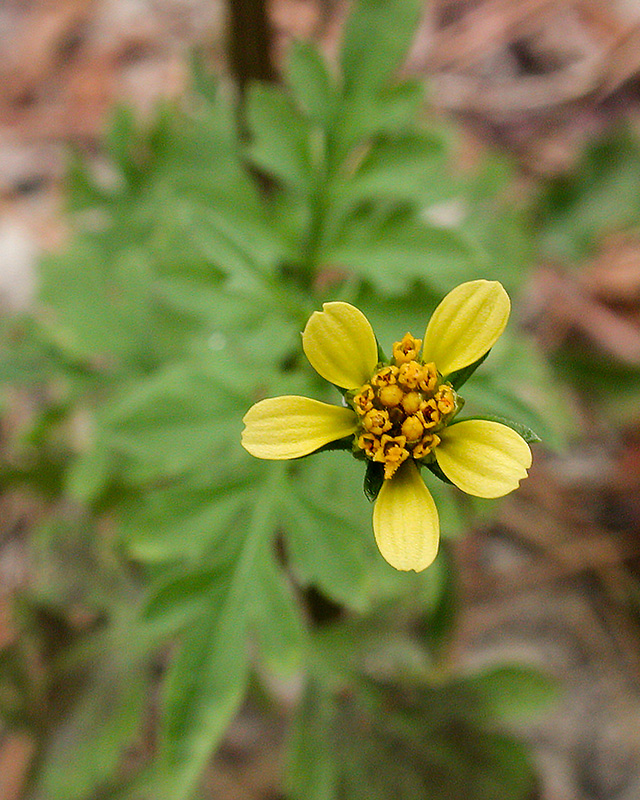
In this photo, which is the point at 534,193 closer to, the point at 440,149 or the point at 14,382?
the point at 440,149

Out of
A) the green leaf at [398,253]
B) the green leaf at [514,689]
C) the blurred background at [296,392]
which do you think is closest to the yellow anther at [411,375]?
the blurred background at [296,392]

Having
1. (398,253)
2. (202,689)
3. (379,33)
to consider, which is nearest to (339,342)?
(398,253)

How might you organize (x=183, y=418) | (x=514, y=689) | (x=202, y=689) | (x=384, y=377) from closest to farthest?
(x=384, y=377) < (x=202, y=689) < (x=183, y=418) < (x=514, y=689)

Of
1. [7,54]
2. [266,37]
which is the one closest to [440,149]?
[266,37]

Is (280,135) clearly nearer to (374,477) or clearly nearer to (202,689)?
(374,477)

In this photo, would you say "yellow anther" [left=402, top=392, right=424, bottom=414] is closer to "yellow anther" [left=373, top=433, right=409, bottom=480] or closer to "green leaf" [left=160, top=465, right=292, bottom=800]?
"yellow anther" [left=373, top=433, right=409, bottom=480]

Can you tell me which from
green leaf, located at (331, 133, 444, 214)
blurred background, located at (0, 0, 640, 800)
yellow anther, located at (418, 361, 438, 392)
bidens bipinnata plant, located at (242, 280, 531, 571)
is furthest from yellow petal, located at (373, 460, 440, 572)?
green leaf, located at (331, 133, 444, 214)
